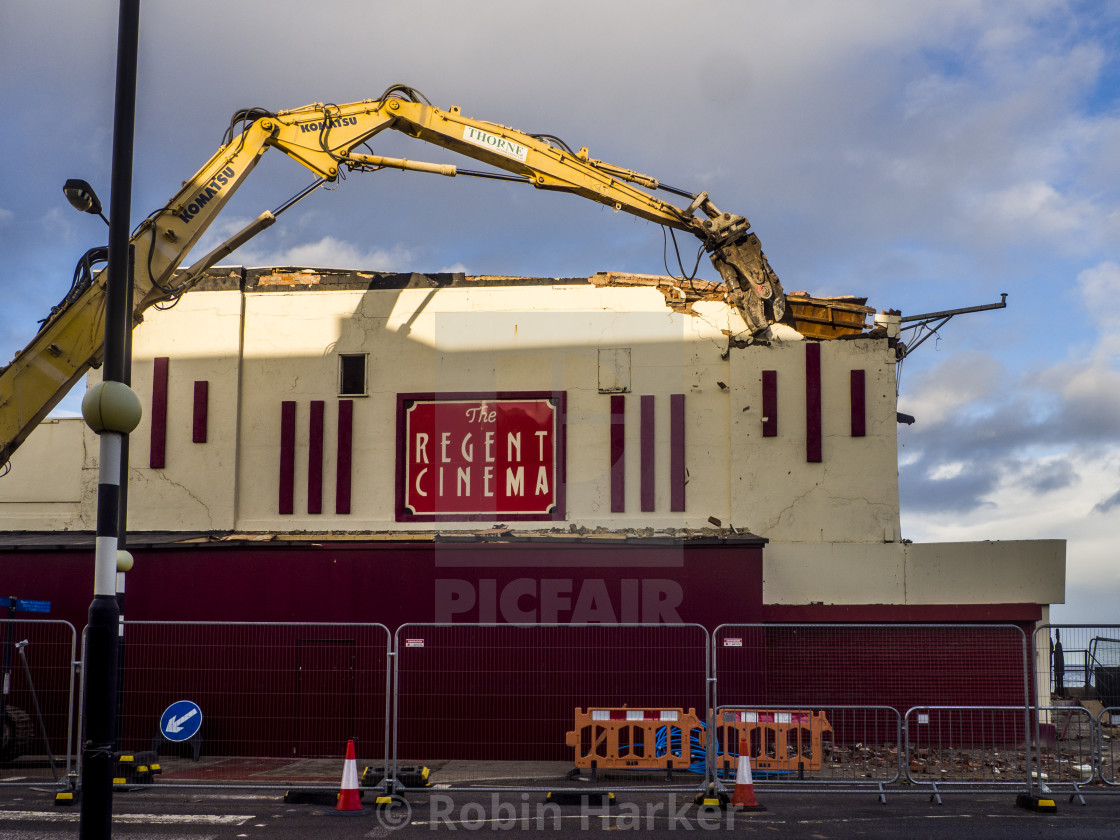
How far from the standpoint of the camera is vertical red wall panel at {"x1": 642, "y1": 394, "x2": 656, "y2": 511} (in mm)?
20609

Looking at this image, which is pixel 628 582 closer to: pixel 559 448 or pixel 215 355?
pixel 559 448

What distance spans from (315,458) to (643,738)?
30.4 ft

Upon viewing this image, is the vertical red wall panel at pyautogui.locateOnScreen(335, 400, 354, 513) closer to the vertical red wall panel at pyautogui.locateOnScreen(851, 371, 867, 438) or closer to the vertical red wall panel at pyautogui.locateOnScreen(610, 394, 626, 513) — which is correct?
the vertical red wall panel at pyautogui.locateOnScreen(610, 394, 626, 513)

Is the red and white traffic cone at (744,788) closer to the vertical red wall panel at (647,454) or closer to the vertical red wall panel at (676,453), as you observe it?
the vertical red wall panel at (676,453)

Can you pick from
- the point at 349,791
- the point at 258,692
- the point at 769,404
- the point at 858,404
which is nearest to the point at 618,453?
the point at 769,404

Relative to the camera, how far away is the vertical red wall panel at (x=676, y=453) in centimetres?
2053

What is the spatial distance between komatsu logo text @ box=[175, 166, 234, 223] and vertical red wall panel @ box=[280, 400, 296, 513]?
5.46 meters

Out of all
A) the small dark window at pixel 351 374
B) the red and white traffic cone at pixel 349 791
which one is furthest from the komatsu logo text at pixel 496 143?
the red and white traffic cone at pixel 349 791

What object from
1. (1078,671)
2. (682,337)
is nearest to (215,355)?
(682,337)

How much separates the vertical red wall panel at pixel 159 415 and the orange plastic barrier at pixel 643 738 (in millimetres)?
11038

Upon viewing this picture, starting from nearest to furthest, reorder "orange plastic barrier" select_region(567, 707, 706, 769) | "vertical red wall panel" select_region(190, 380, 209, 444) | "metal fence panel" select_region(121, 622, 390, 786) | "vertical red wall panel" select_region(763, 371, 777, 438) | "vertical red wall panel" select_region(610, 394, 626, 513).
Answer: "orange plastic barrier" select_region(567, 707, 706, 769)
"metal fence panel" select_region(121, 622, 390, 786)
"vertical red wall panel" select_region(763, 371, 777, 438)
"vertical red wall panel" select_region(610, 394, 626, 513)
"vertical red wall panel" select_region(190, 380, 209, 444)

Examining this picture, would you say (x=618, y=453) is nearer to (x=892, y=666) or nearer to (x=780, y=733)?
(x=892, y=666)

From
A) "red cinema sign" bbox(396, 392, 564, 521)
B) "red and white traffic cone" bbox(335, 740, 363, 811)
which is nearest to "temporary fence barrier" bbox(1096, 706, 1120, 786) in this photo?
"red and white traffic cone" bbox(335, 740, 363, 811)

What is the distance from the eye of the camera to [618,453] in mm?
20844
